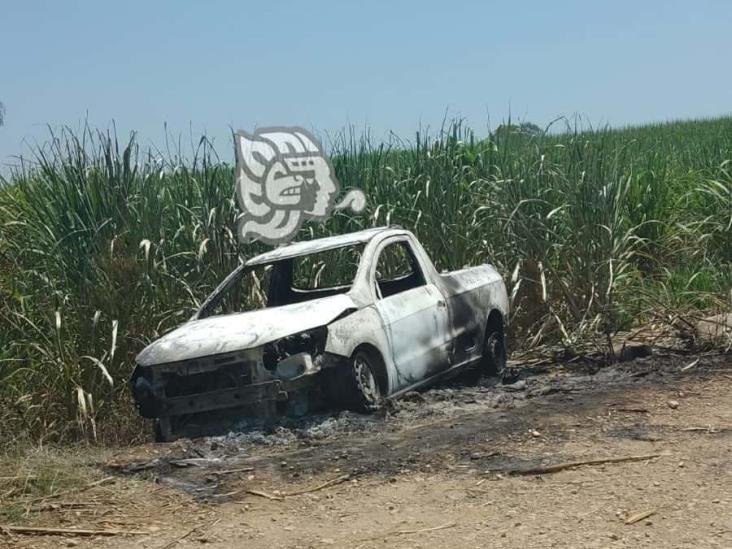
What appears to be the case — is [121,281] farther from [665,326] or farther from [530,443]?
[665,326]

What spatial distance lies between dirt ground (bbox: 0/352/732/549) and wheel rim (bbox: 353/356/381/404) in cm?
17

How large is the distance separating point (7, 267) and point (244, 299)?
2.39 m

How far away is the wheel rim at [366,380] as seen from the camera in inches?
319

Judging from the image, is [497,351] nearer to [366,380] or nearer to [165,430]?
[366,380]

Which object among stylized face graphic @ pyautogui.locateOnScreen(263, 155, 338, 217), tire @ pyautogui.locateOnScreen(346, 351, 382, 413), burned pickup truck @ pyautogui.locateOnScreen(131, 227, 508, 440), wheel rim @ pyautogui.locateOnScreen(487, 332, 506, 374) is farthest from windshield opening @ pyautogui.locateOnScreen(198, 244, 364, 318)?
wheel rim @ pyautogui.locateOnScreen(487, 332, 506, 374)

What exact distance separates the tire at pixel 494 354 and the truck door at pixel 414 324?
965 mm

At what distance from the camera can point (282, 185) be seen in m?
12.7

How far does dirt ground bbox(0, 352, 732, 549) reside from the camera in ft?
18.1

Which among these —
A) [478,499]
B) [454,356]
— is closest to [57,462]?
[478,499]

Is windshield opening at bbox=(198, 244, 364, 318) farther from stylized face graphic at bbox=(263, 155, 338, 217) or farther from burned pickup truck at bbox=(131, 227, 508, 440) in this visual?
stylized face graphic at bbox=(263, 155, 338, 217)

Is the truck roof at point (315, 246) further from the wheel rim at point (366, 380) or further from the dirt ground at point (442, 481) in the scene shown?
the dirt ground at point (442, 481)

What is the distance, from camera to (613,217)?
38.7 feet

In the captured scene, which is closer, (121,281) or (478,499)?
(478,499)

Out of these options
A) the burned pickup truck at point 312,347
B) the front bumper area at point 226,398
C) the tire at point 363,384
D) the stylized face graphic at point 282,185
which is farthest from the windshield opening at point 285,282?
the front bumper area at point 226,398
